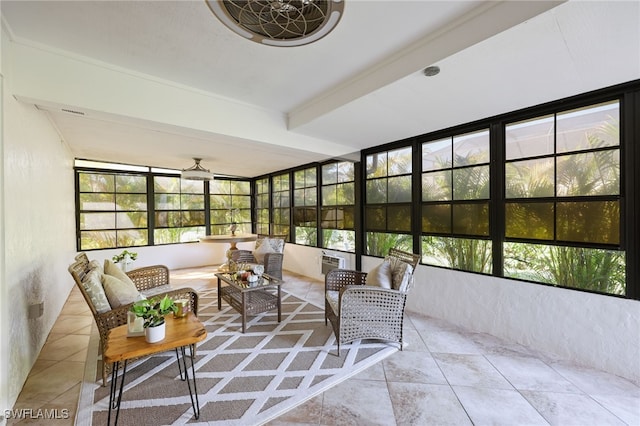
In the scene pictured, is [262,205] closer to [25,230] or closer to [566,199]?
[25,230]

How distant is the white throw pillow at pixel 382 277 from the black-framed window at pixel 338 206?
177cm

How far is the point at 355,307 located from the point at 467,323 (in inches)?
61.5

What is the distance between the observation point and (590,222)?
8.00 ft

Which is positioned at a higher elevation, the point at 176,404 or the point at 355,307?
the point at 355,307

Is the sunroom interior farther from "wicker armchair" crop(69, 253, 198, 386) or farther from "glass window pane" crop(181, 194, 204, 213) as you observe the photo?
"glass window pane" crop(181, 194, 204, 213)

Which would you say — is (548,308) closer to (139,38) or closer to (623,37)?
(623,37)

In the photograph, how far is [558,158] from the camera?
2613mm

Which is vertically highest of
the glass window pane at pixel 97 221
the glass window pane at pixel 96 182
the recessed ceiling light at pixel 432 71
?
the recessed ceiling light at pixel 432 71

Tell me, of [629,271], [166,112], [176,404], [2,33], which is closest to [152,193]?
[166,112]

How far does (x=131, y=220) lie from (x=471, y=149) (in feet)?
21.4

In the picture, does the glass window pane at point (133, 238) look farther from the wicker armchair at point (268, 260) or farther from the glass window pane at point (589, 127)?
the glass window pane at point (589, 127)

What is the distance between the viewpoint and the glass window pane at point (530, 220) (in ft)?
8.77

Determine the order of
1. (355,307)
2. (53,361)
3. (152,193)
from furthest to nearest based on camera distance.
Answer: (152,193) < (355,307) < (53,361)

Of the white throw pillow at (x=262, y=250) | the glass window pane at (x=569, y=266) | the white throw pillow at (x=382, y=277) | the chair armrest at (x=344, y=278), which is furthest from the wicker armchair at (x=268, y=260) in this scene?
the glass window pane at (x=569, y=266)
